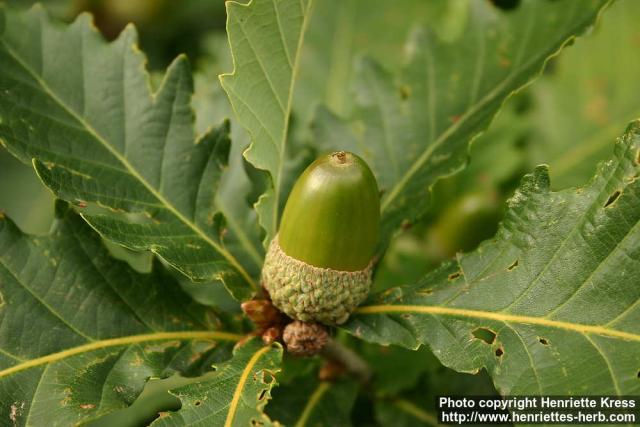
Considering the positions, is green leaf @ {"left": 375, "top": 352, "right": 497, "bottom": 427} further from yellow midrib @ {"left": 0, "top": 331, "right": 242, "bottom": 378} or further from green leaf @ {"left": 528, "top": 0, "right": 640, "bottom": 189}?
green leaf @ {"left": 528, "top": 0, "right": 640, "bottom": 189}

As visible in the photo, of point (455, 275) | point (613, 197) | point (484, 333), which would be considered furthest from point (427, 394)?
point (613, 197)

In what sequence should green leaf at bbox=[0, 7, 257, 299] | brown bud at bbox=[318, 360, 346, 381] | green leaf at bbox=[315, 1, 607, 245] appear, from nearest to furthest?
green leaf at bbox=[0, 7, 257, 299] → green leaf at bbox=[315, 1, 607, 245] → brown bud at bbox=[318, 360, 346, 381]

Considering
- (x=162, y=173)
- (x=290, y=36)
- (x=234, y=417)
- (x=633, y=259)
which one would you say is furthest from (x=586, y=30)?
(x=234, y=417)

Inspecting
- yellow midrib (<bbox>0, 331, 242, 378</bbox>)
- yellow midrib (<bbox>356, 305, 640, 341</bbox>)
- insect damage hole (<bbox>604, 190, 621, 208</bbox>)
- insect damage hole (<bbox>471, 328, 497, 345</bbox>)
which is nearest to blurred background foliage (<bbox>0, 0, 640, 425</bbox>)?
insect damage hole (<bbox>471, 328, 497, 345</bbox>)

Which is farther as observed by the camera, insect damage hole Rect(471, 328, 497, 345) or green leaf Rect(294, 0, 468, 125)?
green leaf Rect(294, 0, 468, 125)

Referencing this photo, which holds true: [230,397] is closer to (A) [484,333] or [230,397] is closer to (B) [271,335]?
(B) [271,335]

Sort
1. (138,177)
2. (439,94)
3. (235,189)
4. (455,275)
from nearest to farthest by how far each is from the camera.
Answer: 1. (455,275)
2. (138,177)
3. (439,94)
4. (235,189)

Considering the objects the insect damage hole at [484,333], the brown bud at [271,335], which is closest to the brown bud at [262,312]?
the brown bud at [271,335]

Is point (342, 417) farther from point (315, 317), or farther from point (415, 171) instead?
point (415, 171)
